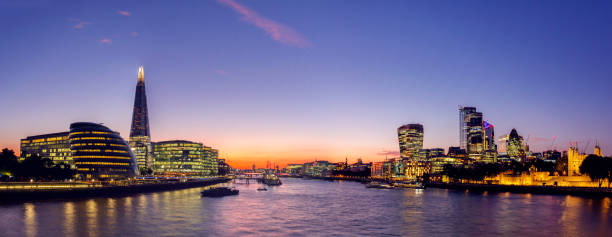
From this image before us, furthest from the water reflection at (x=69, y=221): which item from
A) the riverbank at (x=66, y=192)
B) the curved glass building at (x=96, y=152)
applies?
the curved glass building at (x=96, y=152)

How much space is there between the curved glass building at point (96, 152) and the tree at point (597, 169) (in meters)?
162

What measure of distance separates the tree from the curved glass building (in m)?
162

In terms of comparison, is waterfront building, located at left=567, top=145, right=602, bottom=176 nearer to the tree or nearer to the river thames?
the tree

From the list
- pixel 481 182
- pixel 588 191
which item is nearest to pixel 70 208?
pixel 588 191

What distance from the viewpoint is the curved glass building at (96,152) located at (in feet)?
561

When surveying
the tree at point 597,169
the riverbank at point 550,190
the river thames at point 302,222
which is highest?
the tree at point 597,169

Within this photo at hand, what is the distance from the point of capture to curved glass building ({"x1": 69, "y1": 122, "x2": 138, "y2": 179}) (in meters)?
171

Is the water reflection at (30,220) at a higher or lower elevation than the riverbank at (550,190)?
higher

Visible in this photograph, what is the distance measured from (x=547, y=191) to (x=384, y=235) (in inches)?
4505

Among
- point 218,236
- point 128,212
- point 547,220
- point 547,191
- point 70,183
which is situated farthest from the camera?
point 547,191

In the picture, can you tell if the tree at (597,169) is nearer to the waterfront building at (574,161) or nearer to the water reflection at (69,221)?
the waterfront building at (574,161)

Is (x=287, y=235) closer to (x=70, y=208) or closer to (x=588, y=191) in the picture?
(x=70, y=208)

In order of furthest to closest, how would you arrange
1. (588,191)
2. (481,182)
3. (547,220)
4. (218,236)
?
(481,182), (588,191), (547,220), (218,236)

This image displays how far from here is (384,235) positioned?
55469 millimetres
